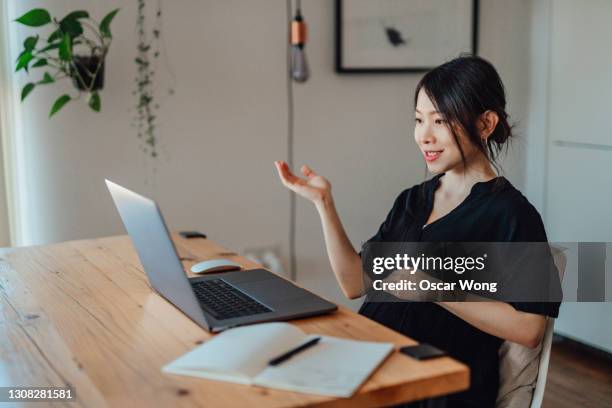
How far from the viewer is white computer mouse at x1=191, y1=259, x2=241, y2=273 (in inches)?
69.9

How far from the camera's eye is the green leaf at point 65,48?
2.40m

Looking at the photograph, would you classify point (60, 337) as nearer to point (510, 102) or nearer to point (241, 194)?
point (241, 194)

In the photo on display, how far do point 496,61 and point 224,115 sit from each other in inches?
49.9

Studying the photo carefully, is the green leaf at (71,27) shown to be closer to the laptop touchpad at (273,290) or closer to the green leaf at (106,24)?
the green leaf at (106,24)

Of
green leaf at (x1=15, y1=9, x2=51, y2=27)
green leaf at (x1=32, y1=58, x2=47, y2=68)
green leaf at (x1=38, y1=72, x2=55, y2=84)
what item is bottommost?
green leaf at (x1=38, y1=72, x2=55, y2=84)

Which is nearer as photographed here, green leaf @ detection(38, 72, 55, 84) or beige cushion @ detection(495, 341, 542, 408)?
beige cushion @ detection(495, 341, 542, 408)

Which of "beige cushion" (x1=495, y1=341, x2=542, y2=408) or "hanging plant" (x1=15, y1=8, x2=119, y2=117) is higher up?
"hanging plant" (x1=15, y1=8, x2=119, y2=117)

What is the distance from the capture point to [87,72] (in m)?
2.53

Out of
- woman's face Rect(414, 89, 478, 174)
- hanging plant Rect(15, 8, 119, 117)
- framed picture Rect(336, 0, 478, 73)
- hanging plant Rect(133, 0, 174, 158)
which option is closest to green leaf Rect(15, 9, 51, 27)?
hanging plant Rect(15, 8, 119, 117)

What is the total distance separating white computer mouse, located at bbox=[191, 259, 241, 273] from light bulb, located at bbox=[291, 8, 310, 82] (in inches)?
47.2

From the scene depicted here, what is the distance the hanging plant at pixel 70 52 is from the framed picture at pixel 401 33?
955mm

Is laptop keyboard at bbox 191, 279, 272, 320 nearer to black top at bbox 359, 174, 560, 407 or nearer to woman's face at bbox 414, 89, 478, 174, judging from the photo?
black top at bbox 359, 174, 560, 407

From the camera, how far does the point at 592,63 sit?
3020mm

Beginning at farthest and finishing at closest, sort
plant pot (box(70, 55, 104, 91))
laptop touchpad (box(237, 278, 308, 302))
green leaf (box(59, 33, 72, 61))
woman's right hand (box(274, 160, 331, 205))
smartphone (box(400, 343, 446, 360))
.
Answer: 1. plant pot (box(70, 55, 104, 91))
2. green leaf (box(59, 33, 72, 61))
3. woman's right hand (box(274, 160, 331, 205))
4. laptop touchpad (box(237, 278, 308, 302))
5. smartphone (box(400, 343, 446, 360))
